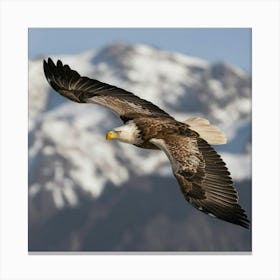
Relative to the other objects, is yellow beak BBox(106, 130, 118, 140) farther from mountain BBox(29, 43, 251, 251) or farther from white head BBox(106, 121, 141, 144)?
mountain BBox(29, 43, 251, 251)

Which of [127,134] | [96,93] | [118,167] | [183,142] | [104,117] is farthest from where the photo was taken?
[118,167]

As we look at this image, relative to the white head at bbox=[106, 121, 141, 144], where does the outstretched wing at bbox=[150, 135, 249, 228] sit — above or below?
below

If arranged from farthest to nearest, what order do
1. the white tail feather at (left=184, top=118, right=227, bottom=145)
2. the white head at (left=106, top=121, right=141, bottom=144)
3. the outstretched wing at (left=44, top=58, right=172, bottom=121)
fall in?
1. the outstretched wing at (left=44, top=58, right=172, bottom=121)
2. the white tail feather at (left=184, top=118, right=227, bottom=145)
3. the white head at (left=106, top=121, right=141, bottom=144)

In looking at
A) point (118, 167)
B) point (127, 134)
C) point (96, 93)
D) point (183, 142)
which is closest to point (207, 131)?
point (183, 142)

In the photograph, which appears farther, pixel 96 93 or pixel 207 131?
pixel 96 93

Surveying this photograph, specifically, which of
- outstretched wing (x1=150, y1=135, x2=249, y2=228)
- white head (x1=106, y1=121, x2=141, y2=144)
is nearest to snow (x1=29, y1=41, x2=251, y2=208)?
white head (x1=106, y1=121, x2=141, y2=144)

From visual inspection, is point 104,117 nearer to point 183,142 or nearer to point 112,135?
point 112,135
